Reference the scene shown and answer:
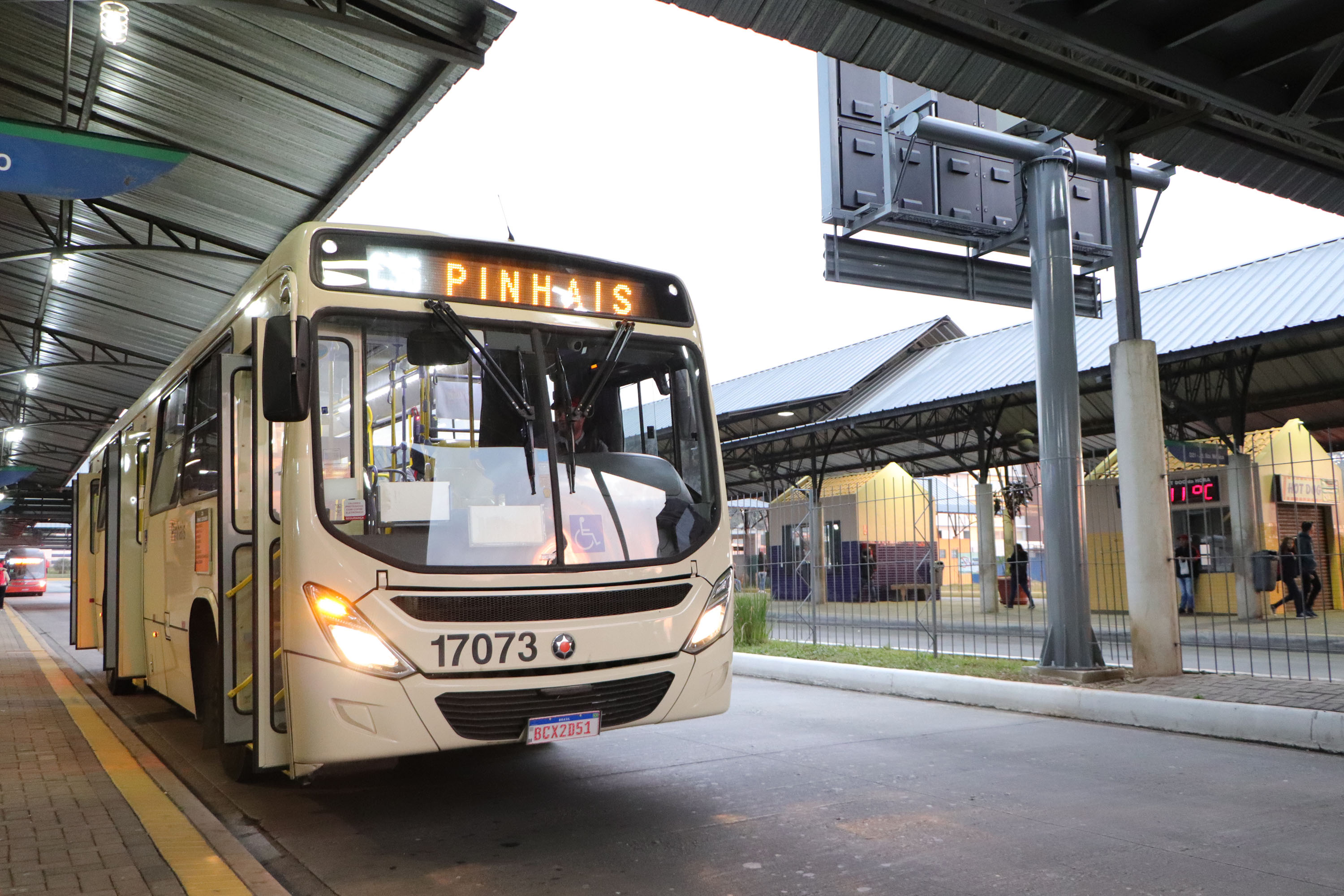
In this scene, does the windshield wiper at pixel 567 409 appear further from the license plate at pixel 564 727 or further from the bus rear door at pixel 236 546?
the bus rear door at pixel 236 546

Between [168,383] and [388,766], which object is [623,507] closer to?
[388,766]

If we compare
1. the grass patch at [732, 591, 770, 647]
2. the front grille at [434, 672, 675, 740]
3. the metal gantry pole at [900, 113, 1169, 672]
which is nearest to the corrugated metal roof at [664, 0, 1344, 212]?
the metal gantry pole at [900, 113, 1169, 672]

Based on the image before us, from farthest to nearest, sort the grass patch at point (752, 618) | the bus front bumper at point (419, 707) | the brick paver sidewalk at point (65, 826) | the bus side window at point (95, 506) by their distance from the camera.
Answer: the grass patch at point (752, 618) < the bus side window at point (95, 506) < the bus front bumper at point (419, 707) < the brick paver sidewalk at point (65, 826)

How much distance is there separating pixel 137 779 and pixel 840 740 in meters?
4.80

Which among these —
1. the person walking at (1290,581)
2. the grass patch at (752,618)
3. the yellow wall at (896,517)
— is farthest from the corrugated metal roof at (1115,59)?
the grass patch at (752,618)

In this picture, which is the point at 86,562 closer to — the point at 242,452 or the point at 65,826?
the point at 242,452

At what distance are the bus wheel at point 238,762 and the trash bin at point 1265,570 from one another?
9061 millimetres

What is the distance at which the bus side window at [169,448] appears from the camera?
781 cm

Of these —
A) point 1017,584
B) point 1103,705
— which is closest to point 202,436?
point 1103,705

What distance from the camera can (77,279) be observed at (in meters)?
18.2

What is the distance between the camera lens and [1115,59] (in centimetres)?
792

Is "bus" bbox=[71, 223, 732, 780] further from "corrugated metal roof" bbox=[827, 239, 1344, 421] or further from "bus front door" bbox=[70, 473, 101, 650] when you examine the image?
"corrugated metal roof" bbox=[827, 239, 1344, 421]

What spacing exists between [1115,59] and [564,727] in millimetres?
6386

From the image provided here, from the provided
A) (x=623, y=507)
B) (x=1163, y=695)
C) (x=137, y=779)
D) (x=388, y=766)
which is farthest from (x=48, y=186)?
(x=1163, y=695)
